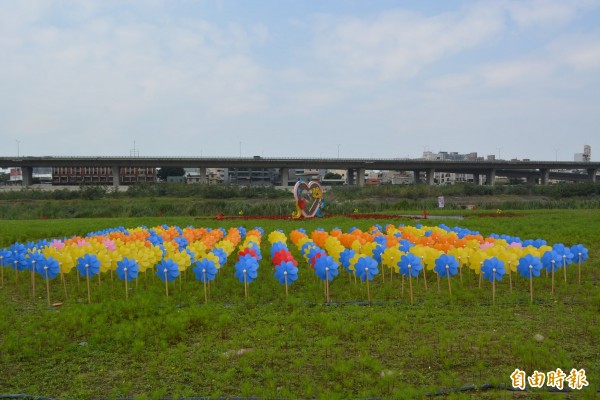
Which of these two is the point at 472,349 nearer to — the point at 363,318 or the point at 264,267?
the point at 363,318

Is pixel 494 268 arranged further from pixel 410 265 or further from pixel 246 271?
pixel 246 271

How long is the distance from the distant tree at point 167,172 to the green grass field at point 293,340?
106 metres

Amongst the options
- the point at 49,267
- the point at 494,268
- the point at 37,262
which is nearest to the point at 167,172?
the point at 37,262

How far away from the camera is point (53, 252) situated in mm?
9977

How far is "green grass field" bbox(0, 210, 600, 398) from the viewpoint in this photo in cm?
543

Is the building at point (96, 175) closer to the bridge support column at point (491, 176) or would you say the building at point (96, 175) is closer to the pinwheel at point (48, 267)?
the bridge support column at point (491, 176)

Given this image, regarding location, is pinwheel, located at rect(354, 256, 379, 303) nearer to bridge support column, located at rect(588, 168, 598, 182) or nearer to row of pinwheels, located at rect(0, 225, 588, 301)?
row of pinwheels, located at rect(0, 225, 588, 301)

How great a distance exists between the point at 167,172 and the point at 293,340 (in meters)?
113

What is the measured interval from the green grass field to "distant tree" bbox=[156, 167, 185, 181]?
106m

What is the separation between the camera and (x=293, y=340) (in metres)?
6.71

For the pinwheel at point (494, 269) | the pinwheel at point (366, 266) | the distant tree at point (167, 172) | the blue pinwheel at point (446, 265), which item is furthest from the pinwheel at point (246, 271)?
the distant tree at point (167, 172)

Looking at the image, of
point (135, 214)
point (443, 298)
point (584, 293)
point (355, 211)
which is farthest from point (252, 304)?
point (135, 214)

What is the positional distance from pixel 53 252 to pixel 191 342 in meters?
4.67

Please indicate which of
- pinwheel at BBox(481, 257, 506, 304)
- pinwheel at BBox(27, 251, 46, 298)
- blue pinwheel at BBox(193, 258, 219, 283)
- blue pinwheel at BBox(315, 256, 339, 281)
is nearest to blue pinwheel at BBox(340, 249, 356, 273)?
blue pinwheel at BBox(315, 256, 339, 281)
